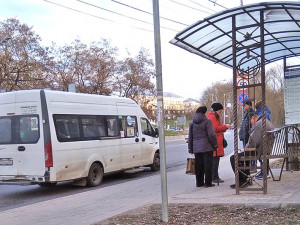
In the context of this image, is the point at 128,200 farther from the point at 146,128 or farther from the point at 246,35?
the point at 146,128

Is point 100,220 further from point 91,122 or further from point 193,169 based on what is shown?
point 91,122

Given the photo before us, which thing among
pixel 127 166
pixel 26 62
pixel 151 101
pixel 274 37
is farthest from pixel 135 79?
pixel 274 37

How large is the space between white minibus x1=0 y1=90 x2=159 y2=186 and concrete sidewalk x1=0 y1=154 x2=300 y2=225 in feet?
3.44

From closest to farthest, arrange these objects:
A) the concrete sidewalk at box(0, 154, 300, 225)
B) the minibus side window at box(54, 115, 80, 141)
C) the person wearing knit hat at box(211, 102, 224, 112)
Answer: the concrete sidewalk at box(0, 154, 300, 225)
the person wearing knit hat at box(211, 102, 224, 112)
the minibus side window at box(54, 115, 80, 141)

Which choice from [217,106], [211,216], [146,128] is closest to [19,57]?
[146,128]

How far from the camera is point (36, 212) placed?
7.03 m

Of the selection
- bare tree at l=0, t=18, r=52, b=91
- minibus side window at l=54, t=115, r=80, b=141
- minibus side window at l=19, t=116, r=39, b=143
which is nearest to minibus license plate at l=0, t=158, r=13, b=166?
minibus side window at l=19, t=116, r=39, b=143

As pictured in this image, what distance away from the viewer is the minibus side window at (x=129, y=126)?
11828mm

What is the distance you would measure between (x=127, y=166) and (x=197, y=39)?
505 cm

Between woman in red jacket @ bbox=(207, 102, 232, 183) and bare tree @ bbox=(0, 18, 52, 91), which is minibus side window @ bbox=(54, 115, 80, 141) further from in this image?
bare tree @ bbox=(0, 18, 52, 91)

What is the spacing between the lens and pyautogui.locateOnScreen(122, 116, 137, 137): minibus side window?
11.8 metres

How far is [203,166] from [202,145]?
53 centimetres

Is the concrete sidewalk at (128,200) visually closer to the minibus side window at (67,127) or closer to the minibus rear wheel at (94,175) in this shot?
the minibus rear wheel at (94,175)

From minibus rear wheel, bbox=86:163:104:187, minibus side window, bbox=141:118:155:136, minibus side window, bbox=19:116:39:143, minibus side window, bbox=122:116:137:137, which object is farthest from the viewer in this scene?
minibus side window, bbox=141:118:155:136
